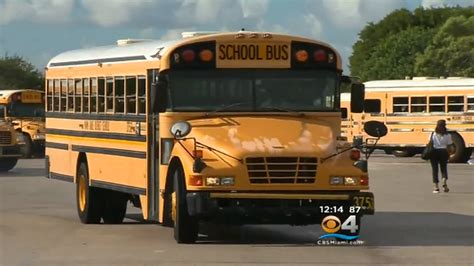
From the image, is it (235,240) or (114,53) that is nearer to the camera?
(235,240)

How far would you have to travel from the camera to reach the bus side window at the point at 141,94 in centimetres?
1484

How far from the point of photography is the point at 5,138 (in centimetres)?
3338

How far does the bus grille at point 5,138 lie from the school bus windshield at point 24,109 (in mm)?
9459

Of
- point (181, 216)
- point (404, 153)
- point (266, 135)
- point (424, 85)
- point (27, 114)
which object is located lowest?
point (404, 153)

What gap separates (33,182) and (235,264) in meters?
17.3

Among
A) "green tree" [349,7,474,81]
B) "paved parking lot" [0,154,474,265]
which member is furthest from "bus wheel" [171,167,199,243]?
"green tree" [349,7,474,81]

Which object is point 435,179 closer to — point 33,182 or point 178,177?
point 33,182

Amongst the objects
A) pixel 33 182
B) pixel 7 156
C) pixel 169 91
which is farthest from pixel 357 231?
pixel 7 156

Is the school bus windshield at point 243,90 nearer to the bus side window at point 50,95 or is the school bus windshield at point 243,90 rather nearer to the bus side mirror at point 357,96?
the bus side mirror at point 357,96

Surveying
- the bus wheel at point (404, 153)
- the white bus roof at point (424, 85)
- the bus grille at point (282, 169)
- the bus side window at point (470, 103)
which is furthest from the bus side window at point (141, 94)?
the bus wheel at point (404, 153)

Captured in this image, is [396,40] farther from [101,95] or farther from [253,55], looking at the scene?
[253,55]

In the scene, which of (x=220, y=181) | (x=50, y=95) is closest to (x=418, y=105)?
(x=50, y=95)

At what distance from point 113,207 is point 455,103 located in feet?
79.3

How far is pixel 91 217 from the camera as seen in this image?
663 inches
